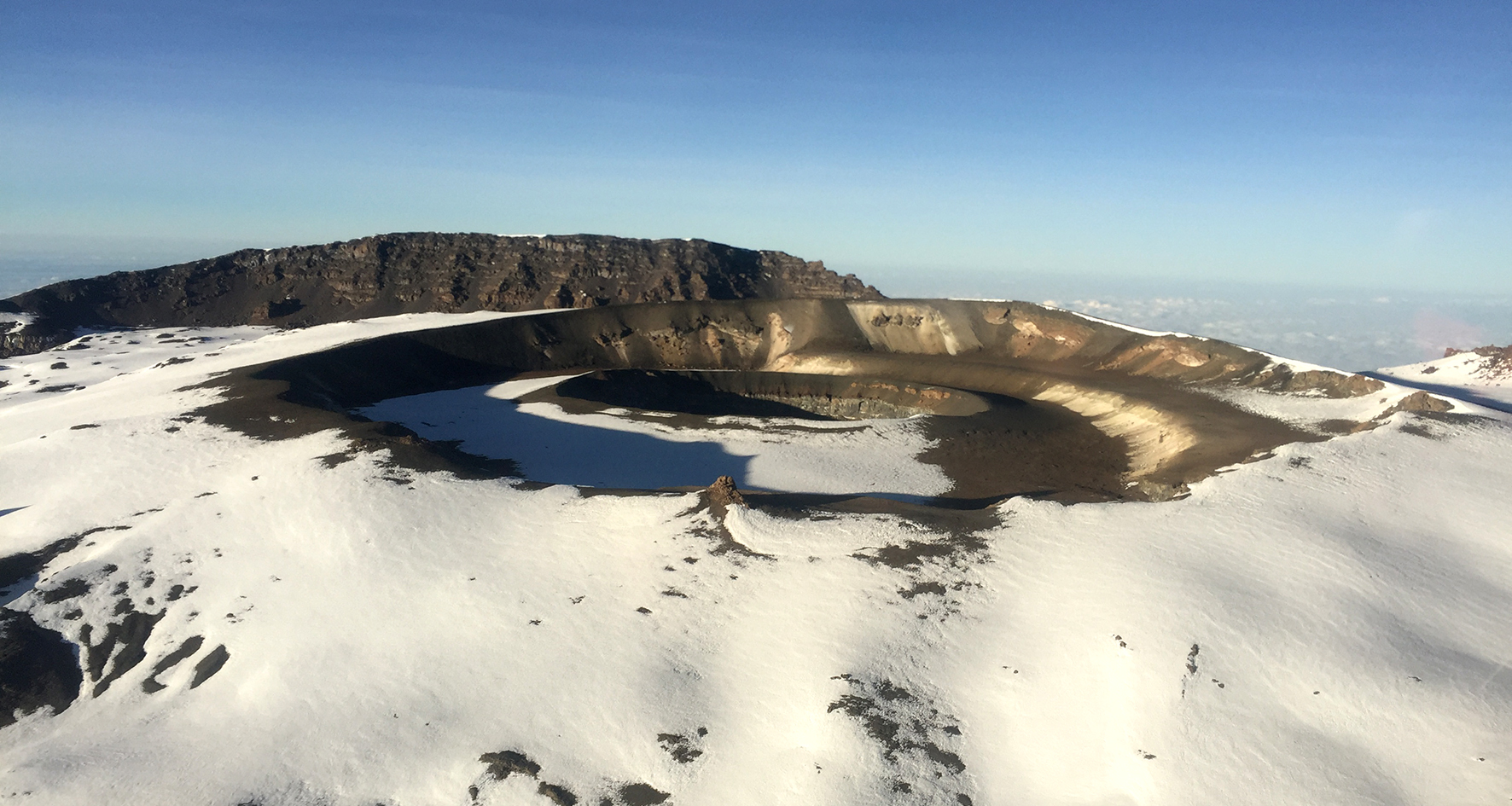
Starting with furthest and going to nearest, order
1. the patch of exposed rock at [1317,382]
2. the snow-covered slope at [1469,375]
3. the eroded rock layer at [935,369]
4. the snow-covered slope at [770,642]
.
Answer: the snow-covered slope at [1469,375] < the patch of exposed rock at [1317,382] < the eroded rock layer at [935,369] < the snow-covered slope at [770,642]

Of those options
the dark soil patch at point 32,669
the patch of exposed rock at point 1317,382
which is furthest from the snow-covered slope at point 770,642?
the patch of exposed rock at point 1317,382

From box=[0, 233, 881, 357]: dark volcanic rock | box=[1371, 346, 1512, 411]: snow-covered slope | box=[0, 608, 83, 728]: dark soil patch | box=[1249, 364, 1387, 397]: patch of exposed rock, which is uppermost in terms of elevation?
box=[0, 233, 881, 357]: dark volcanic rock

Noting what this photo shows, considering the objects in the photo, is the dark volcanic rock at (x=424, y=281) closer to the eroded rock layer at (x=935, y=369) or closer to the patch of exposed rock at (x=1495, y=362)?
the eroded rock layer at (x=935, y=369)

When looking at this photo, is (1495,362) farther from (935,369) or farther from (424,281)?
(424,281)

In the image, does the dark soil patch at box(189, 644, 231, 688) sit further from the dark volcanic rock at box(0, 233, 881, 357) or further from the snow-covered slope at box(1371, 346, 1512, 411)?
the snow-covered slope at box(1371, 346, 1512, 411)

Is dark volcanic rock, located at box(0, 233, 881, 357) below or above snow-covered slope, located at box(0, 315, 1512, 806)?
above

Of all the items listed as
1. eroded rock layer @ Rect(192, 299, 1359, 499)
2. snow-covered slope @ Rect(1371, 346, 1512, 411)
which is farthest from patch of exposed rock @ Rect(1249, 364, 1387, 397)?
snow-covered slope @ Rect(1371, 346, 1512, 411)
